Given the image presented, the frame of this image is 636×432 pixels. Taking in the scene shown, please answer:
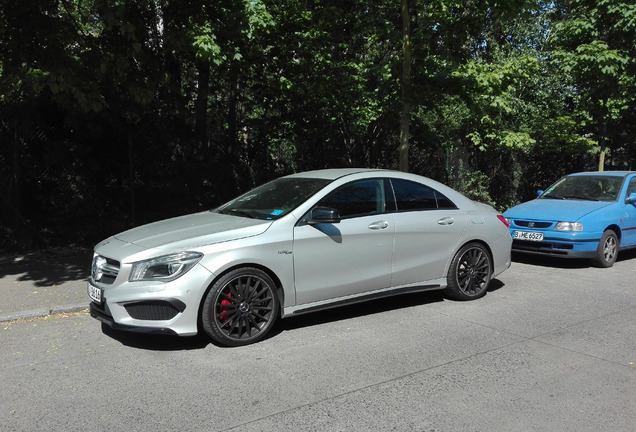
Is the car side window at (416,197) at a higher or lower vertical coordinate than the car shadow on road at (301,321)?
higher

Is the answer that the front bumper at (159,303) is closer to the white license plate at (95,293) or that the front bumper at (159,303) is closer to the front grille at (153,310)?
the front grille at (153,310)

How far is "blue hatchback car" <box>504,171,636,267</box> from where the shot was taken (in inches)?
347

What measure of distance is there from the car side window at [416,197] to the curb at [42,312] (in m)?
3.93

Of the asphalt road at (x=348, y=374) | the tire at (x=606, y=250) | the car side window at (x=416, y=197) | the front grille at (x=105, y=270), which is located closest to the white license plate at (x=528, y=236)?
the tire at (x=606, y=250)

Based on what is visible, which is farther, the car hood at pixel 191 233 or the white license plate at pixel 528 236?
the white license plate at pixel 528 236

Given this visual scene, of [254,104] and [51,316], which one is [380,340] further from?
[254,104]

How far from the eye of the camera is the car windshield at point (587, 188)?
386 inches

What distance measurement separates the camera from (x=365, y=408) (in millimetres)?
3773

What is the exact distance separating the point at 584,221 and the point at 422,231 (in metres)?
4.05

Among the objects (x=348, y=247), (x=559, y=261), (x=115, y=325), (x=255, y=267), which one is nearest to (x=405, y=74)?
(x=559, y=261)

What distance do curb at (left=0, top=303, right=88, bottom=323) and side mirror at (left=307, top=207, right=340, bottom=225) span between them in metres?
3.05

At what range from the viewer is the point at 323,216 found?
5.41m

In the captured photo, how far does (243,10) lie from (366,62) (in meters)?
4.43

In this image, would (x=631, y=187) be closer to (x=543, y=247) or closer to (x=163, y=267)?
(x=543, y=247)
